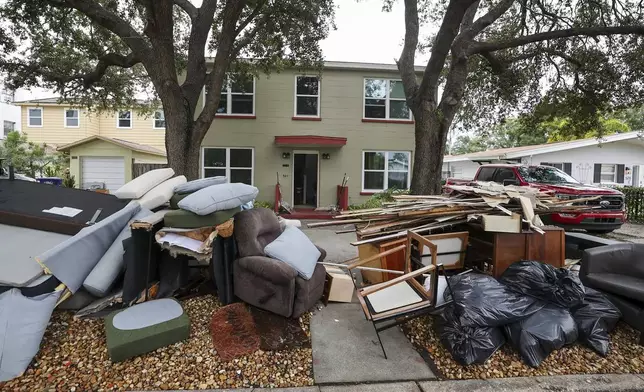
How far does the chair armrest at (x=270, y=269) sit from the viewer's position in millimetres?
3350

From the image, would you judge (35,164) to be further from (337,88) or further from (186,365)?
(186,365)

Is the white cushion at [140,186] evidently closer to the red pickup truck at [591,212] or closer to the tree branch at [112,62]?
the tree branch at [112,62]

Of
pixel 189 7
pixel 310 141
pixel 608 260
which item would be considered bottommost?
pixel 608 260

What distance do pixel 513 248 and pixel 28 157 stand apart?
20133 mm

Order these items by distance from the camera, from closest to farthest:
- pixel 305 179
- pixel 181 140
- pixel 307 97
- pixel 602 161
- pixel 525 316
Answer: pixel 525 316 → pixel 181 140 → pixel 307 97 → pixel 305 179 → pixel 602 161

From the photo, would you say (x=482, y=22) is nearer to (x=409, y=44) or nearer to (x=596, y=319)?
(x=409, y=44)

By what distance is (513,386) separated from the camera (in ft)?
8.84

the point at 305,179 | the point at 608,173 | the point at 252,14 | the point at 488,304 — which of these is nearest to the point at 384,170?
the point at 305,179

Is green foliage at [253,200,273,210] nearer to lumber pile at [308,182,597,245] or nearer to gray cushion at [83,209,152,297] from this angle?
lumber pile at [308,182,597,245]

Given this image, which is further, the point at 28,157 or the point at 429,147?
the point at 28,157

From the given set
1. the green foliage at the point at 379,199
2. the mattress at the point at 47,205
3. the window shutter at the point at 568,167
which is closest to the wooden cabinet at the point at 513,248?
the mattress at the point at 47,205

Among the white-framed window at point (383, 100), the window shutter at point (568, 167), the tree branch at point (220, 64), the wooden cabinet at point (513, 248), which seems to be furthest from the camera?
the window shutter at point (568, 167)

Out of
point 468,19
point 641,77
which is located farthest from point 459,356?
point 641,77

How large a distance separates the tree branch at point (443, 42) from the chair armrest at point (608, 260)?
5.16 m
